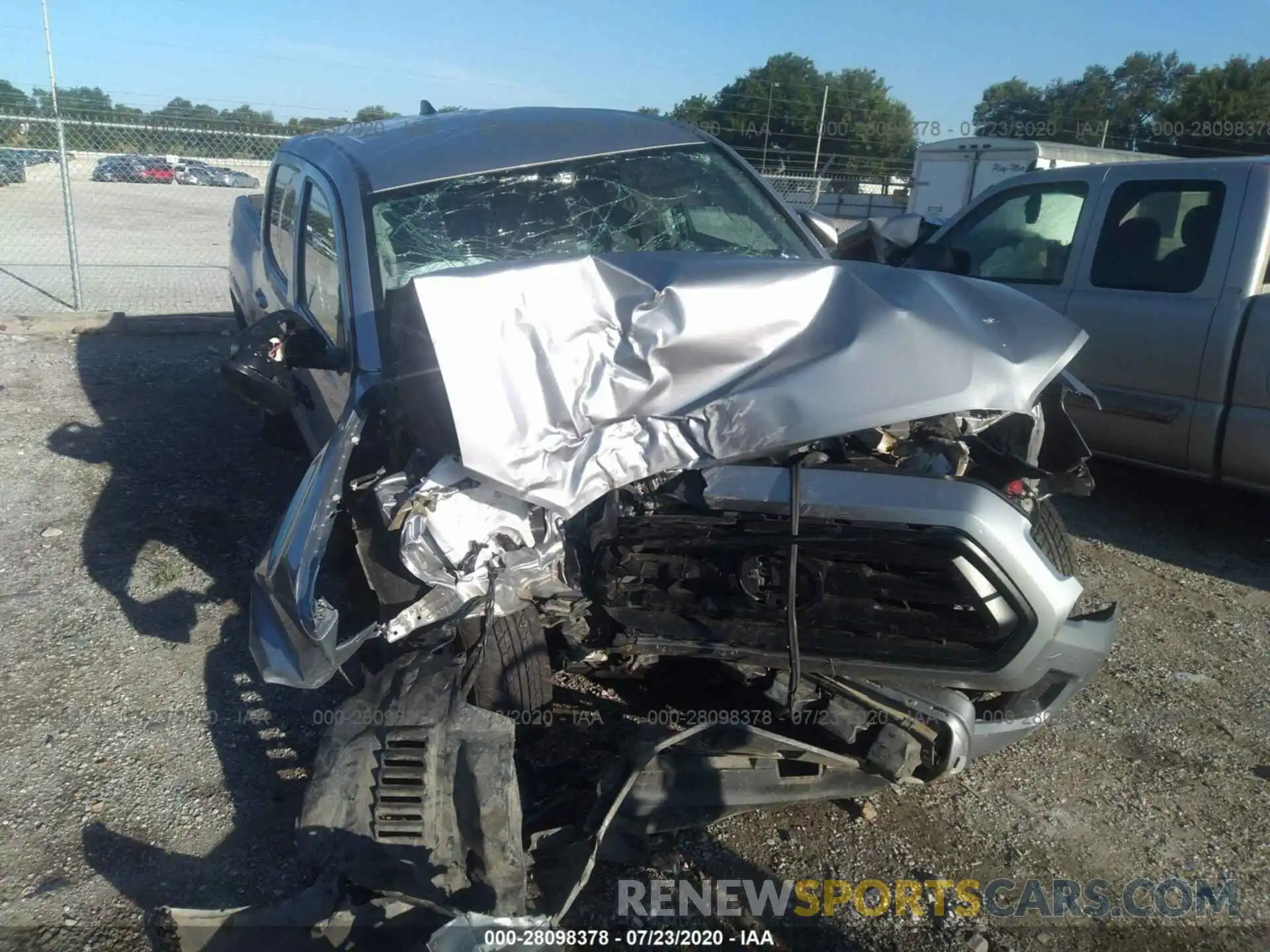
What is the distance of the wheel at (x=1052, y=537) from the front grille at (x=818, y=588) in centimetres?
43

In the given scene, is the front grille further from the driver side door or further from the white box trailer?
the white box trailer

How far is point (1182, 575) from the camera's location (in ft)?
14.8

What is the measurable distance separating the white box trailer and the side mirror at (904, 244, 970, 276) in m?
11.3

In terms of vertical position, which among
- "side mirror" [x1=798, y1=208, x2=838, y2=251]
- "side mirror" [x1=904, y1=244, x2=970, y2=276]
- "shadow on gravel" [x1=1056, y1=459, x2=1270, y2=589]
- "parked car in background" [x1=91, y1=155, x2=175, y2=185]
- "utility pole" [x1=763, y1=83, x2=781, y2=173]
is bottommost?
"shadow on gravel" [x1=1056, y1=459, x2=1270, y2=589]

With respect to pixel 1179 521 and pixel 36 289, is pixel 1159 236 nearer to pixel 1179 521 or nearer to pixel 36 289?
pixel 1179 521

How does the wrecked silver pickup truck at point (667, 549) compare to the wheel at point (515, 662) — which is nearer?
the wrecked silver pickup truck at point (667, 549)

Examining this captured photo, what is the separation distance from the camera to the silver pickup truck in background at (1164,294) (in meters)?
4.44

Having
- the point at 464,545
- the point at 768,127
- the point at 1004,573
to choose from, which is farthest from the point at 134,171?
the point at 768,127

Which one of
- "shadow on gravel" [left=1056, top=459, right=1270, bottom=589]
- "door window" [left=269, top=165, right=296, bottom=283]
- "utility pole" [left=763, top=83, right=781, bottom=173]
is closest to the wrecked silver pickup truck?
"door window" [left=269, top=165, right=296, bottom=283]

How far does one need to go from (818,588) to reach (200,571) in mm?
3128

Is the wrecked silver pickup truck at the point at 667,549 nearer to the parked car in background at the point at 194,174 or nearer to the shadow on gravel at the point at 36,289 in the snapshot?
the shadow on gravel at the point at 36,289

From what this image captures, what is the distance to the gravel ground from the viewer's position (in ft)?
33.8

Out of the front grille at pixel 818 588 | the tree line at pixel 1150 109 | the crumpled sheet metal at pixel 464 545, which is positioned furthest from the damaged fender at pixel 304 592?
the tree line at pixel 1150 109

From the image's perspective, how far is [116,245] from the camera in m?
14.2
